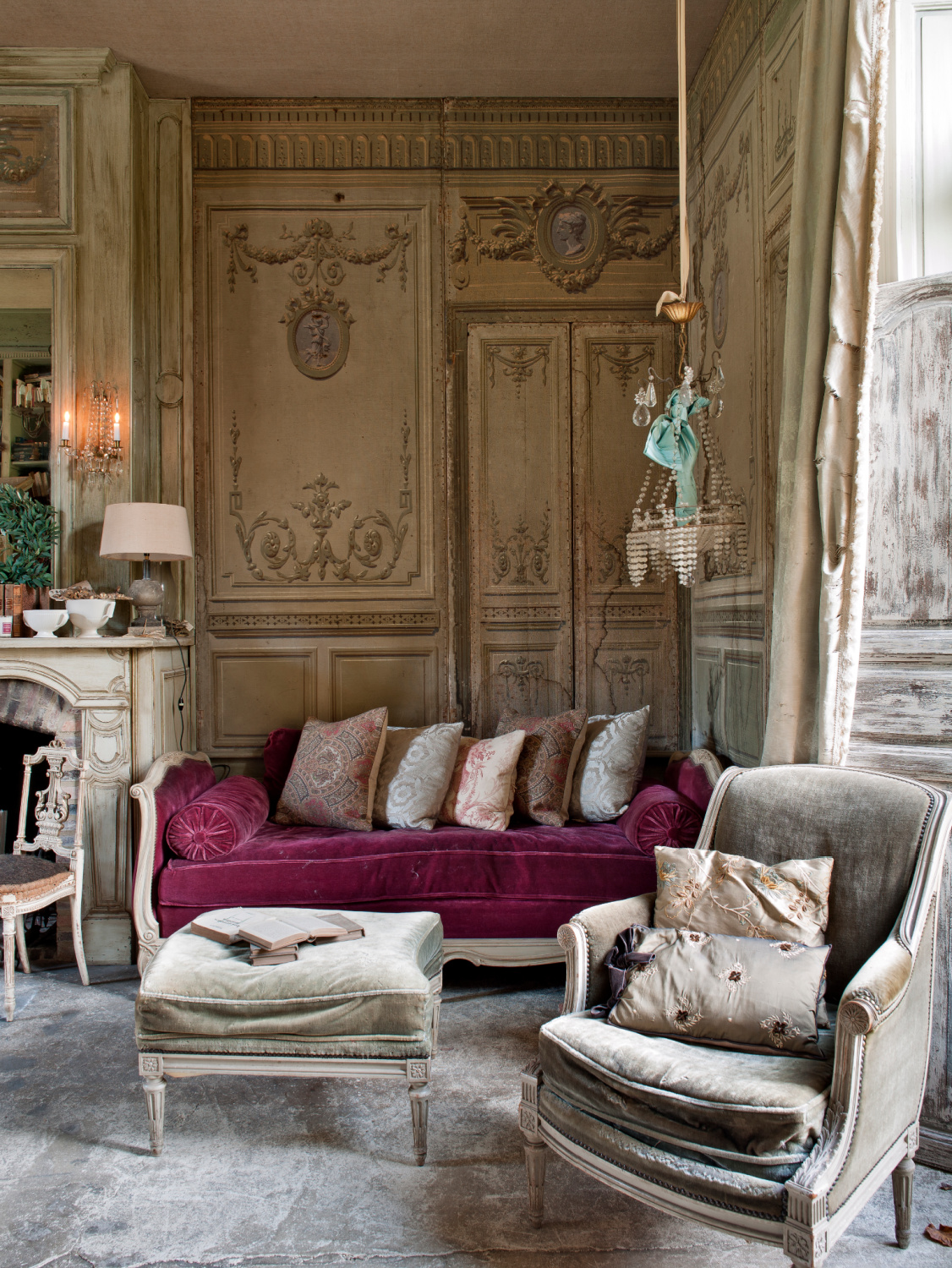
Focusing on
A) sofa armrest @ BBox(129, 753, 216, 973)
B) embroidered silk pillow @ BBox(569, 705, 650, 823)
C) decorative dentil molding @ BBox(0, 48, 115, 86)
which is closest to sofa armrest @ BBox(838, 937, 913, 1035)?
embroidered silk pillow @ BBox(569, 705, 650, 823)

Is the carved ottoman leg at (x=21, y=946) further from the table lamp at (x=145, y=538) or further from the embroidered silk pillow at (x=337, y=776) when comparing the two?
the table lamp at (x=145, y=538)

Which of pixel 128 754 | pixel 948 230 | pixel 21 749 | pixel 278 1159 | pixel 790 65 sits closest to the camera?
pixel 278 1159

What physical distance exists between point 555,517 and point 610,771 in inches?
51.9

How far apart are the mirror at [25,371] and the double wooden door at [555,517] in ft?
6.33

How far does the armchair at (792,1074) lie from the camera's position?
5.30 ft

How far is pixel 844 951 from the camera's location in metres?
2.10

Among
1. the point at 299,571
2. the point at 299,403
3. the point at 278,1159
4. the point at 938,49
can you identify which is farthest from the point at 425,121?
the point at 278,1159

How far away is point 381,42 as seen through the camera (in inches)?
153

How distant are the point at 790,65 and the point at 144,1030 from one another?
345 cm

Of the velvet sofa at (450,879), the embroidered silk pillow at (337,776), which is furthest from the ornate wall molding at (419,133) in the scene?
the velvet sofa at (450,879)

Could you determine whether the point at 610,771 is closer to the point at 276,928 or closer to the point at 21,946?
the point at 276,928

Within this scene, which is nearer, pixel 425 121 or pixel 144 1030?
pixel 144 1030

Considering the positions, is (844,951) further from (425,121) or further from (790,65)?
(425,121)

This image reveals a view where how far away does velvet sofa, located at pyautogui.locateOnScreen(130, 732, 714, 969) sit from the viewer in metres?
3.23
